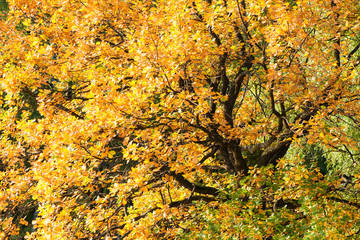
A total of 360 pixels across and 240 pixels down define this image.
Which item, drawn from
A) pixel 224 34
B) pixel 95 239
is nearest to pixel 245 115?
pixel 224 34

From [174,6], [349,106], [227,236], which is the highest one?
[174,6]

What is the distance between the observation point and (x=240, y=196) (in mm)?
6734

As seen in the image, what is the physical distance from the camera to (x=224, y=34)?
7.41 meters

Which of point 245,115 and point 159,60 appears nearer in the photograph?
point 159,60

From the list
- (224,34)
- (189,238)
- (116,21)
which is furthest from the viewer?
(116,21)

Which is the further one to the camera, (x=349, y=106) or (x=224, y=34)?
(x=224, y=34)

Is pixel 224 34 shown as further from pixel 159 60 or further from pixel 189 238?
pixel 189 238

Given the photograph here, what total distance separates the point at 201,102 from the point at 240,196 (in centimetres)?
213

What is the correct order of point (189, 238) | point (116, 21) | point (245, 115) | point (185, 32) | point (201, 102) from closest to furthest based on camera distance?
point (201, 102), point (185, 32), point (189, 238), point (116, 21), point (245, 115)

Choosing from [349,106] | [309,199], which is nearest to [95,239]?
[309,199]

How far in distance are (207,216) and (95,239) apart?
210 cm

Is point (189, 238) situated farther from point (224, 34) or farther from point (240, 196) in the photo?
point (224, 34)

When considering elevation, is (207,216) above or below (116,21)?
below

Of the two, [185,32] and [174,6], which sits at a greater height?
[174,6]
